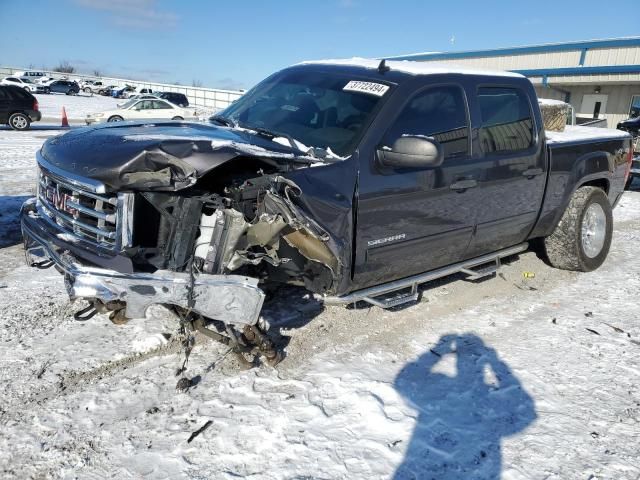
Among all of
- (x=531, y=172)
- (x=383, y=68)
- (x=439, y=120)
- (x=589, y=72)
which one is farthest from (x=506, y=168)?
(x=589, y=72)

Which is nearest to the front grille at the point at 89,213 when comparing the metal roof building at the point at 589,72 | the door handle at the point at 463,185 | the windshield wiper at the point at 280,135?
the windshield wiper at the point at 280,135

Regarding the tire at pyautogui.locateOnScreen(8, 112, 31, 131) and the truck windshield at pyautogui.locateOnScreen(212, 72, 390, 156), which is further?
the tire at pyautogui.locateOnScreen(8, 112, 31, 131)

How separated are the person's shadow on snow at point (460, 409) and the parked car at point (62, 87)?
51.3 metres

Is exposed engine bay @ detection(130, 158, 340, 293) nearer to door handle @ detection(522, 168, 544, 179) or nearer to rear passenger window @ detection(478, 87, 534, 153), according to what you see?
rear passenger window @ detection(478, 87, 534, 153)

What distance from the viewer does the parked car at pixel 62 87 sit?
152ft

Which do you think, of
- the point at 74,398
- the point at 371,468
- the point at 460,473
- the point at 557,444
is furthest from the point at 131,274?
the point at 557,444

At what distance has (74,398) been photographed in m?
2.95

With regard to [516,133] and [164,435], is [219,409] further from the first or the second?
[516,133]

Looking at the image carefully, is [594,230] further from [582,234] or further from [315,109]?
[315,109]

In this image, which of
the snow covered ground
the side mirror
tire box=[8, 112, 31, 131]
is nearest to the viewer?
the side mirror

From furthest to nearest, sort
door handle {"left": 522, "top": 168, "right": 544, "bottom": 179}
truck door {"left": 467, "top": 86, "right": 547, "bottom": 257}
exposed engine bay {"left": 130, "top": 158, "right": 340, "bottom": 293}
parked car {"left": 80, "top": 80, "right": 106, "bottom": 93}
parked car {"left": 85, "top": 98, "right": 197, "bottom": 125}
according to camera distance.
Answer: parked car {"left": 80, "top": 80, "right": 106, "bottom": 93}, parked car {"left": 85, "top": 98, "right": 197, "bottom": 125}, door handle {"left": 522, "top": 168, "right": 544, "bottom": 179}, truck door {"left": 467, "top": 86, "right": 547, "bottom": 257}, exposed engine bay {"left": 130, "top": 158, "right": 340, "bottom": 293}

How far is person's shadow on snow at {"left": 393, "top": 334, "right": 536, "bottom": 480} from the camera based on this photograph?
260 cm

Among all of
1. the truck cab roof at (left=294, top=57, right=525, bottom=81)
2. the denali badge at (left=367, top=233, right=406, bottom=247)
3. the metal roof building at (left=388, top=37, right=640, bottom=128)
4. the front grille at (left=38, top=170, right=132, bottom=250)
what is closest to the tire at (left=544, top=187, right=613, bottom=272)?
the truck cab roof at (left=294, top=57, right=525, bottom=81)

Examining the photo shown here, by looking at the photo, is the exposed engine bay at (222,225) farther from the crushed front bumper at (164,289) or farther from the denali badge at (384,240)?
the denali badge at (384,240)
